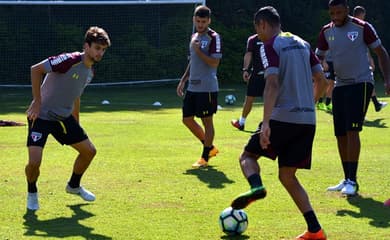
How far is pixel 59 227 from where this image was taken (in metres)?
7.14

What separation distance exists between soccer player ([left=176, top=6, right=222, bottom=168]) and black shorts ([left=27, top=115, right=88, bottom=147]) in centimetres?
270

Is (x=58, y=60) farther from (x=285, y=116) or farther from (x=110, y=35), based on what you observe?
(x=110, y=35)

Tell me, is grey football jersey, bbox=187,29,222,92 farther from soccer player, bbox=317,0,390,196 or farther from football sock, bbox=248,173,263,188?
football sock, bbox=248,173,263,188

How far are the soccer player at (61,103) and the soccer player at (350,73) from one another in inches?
102

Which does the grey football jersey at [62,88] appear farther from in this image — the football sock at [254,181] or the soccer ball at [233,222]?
the football sock at [254,181]

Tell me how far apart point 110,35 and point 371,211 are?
2039cm

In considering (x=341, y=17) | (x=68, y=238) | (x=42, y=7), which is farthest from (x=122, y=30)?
(x=68, y=238)

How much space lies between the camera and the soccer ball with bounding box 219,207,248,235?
6.75 meters

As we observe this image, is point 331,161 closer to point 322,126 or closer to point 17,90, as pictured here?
point 322,126

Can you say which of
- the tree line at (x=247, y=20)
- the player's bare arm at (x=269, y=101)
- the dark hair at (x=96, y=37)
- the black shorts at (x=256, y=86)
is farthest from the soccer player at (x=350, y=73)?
the tree line at (x=247, y=20)

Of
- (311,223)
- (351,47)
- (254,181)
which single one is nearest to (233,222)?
(254,181)

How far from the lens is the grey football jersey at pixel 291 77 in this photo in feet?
21.3

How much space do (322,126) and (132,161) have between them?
18.1 ft

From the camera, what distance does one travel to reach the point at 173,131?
568 inches
